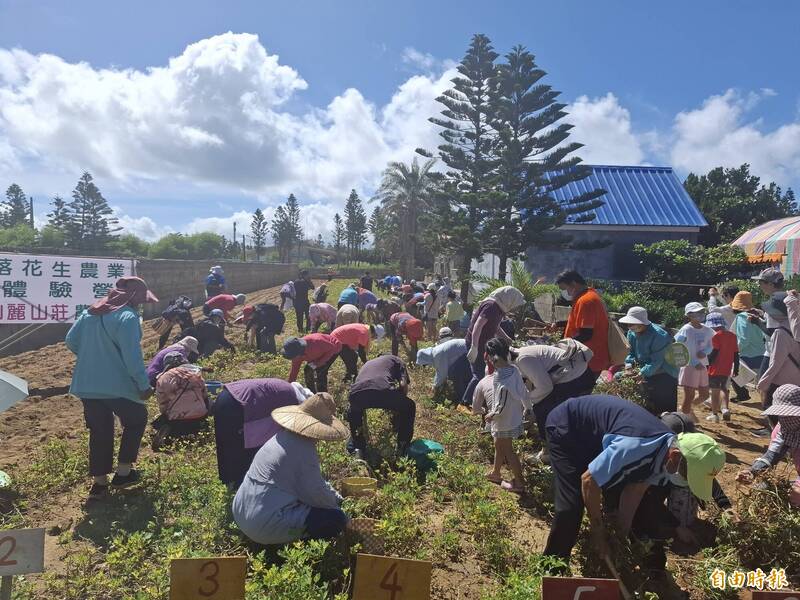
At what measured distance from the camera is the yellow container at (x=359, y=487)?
369cm

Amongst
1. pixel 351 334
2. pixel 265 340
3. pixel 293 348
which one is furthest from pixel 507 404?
pixel 265 340

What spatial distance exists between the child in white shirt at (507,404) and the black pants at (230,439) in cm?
192

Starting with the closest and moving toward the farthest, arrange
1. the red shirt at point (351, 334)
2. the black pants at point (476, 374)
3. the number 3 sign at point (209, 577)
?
the number 3 sign at point (209, 577), the black pants at point (476, 374), the red shirt at point (351, 334)

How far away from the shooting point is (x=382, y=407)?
14.4 ft

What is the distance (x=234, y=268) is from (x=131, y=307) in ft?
67.4

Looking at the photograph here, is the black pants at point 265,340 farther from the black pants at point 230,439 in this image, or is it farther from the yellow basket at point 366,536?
the yellow basket at point 366,536

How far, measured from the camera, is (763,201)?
25.4 metres

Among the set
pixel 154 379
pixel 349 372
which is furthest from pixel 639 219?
pixel 154 379

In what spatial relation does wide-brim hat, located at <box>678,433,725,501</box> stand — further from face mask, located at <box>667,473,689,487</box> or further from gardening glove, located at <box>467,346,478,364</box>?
gardening glove, located at <box>467,346,478,364</box>

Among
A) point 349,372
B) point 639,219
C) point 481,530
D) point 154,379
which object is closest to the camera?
point 481,530

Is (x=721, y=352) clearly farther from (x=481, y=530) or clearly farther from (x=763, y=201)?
(x=763, y=201)

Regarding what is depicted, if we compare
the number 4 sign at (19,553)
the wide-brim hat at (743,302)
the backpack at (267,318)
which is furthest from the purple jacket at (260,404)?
the backpack at (267,318)

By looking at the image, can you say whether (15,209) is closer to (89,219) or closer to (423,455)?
(89,219)

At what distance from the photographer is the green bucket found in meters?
4.57
